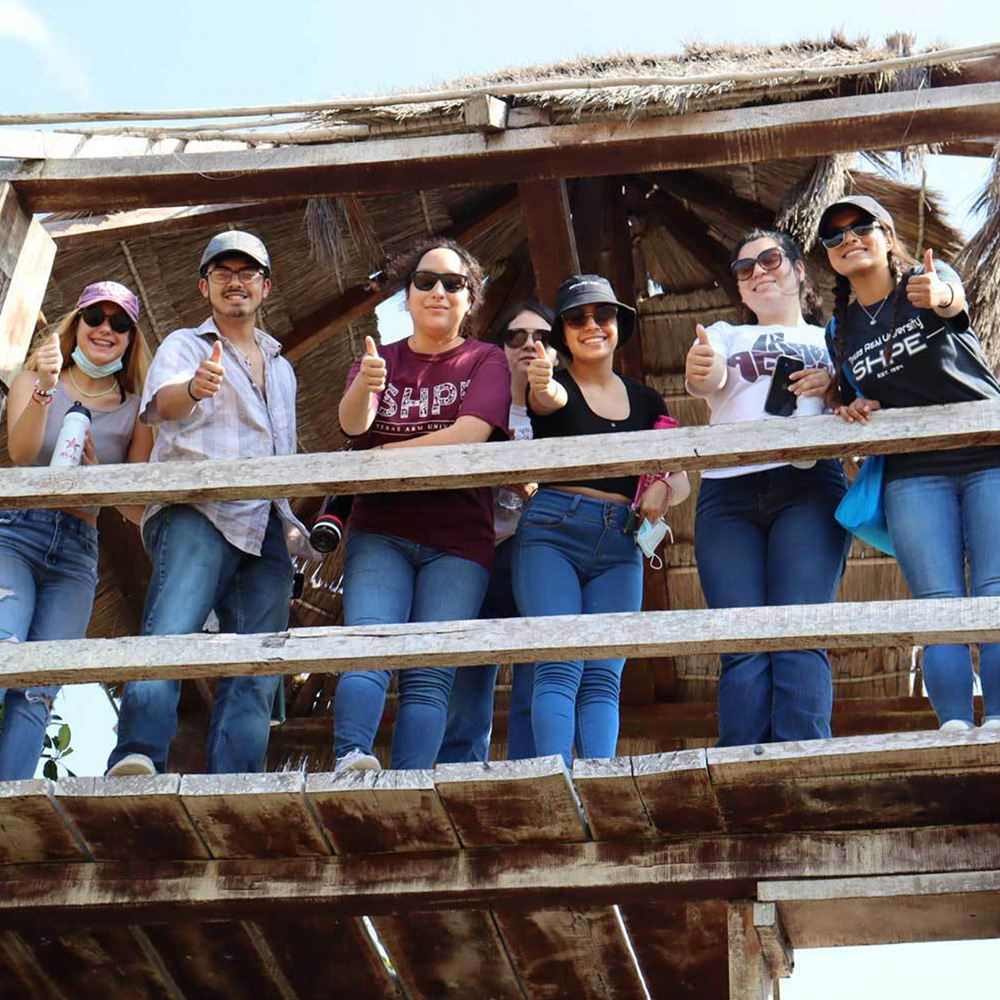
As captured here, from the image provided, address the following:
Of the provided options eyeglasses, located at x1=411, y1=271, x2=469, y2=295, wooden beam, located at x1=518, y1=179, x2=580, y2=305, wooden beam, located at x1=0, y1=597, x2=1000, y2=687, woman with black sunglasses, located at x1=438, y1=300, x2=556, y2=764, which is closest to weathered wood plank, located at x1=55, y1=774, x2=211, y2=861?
wooden beam, located at x1=0, y1=597, x2=1000, y2=687

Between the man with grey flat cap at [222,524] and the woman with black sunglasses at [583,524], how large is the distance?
0.81 meters

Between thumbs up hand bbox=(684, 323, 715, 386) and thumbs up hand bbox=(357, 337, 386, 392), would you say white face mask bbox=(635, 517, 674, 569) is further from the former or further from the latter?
thumbs up hand bbox=(357, 337, 386, 392)

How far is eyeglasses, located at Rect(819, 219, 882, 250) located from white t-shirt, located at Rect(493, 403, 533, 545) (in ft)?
3.59

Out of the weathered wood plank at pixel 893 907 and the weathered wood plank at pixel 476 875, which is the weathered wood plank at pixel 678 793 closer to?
the weathered wood plank at pixel 476 875

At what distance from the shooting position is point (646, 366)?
8.51 m

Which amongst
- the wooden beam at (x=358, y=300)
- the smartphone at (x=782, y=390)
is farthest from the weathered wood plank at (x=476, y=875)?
the wooden beam at (x=358, y=300)

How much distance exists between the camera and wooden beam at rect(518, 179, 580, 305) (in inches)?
259

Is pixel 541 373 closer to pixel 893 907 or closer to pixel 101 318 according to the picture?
pixel 101 318

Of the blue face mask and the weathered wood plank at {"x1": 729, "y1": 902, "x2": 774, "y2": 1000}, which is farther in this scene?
the blue face mask

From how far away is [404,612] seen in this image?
533 centimetres

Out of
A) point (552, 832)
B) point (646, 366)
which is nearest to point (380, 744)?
point (646, 366)

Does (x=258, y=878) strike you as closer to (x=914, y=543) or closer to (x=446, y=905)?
(x=446, y=905)

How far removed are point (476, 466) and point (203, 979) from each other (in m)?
1.75

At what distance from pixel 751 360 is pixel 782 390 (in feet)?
0.58
